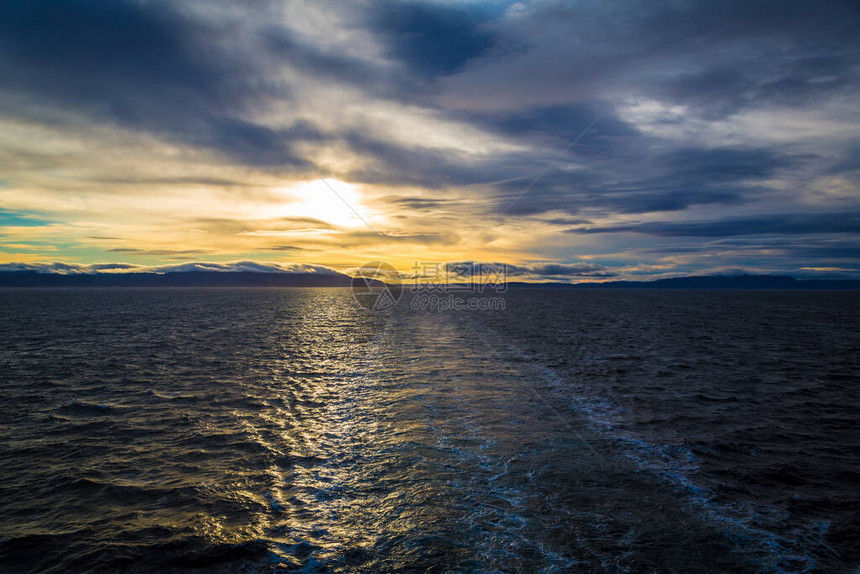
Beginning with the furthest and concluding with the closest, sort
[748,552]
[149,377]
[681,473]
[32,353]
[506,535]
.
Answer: [32,353] → [149,377] → [681,473] → [506,535] → [748,552]

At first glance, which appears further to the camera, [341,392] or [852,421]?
[341,392]

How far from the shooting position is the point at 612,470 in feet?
39.0

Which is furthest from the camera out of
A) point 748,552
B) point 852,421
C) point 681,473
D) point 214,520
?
point 852,421

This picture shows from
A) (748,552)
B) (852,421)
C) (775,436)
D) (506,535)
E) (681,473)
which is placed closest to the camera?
(748,552)

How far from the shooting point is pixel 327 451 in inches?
542

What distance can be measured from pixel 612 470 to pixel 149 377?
26.0m

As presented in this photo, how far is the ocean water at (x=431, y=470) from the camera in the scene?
833 cm

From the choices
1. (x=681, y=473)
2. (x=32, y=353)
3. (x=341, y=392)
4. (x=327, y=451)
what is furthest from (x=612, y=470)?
(x=32, y=353)

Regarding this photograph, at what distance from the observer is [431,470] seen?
11.9 m

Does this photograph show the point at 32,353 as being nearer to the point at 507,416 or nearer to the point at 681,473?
the point at 507,416

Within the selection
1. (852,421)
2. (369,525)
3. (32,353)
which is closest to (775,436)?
(852,421)

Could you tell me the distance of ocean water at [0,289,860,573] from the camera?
833 centimetres

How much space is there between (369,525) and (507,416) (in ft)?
29.3

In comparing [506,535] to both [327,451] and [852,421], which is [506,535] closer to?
[327,451]
